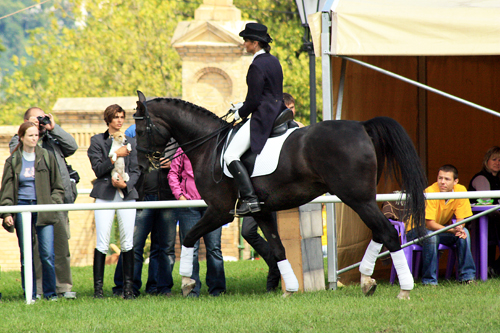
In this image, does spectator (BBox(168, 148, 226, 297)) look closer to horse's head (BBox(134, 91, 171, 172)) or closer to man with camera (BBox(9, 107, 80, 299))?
horse's head (BBox(134, 91, 171, 172))

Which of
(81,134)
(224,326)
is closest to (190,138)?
(224,326)

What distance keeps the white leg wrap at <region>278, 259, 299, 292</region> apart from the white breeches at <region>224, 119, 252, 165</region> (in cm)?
115

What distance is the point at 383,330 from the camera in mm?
4754

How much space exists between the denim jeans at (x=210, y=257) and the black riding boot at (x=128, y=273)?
61cm

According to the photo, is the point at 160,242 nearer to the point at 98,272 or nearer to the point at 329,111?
the point at 98,272

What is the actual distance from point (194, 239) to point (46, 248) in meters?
1.69

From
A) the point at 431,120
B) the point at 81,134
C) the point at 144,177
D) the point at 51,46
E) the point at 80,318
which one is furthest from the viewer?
the point at 51,46

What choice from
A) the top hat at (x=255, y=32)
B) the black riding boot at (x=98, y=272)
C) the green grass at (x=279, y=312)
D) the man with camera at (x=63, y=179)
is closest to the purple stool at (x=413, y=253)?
the green grass at (x=279, y=312)

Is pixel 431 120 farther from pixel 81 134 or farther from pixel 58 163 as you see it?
pixel 81 134

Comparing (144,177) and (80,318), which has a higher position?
(144,177)

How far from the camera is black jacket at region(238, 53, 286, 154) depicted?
19.2 ft

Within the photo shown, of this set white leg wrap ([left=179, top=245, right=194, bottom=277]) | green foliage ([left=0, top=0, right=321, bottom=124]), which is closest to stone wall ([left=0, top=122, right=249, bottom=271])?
white leg wrap ([left=179, top=245, right=194, bottom=277])

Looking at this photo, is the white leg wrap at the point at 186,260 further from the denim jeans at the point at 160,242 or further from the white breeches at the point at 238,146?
the white breeches at the point at 238,146

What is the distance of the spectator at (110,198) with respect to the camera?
6723mm
